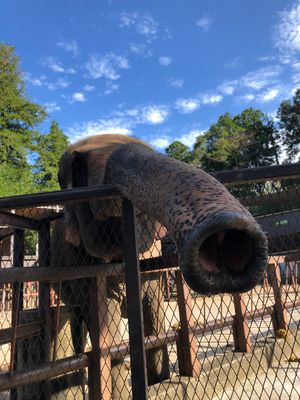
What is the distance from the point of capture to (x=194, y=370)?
4.27m

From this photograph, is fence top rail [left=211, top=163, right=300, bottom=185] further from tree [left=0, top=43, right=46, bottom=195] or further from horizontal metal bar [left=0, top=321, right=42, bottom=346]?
tree [left=0, top=43, right=46, bottom=195]

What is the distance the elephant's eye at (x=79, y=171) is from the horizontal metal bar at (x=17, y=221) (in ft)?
1.77

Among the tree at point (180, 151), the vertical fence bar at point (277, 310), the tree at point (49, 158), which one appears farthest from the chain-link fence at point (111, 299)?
the tree at point (180, 151)

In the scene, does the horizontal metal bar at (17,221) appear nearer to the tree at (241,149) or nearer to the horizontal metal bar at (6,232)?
the horizontal metal bar at (6,232)

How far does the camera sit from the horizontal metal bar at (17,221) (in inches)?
128

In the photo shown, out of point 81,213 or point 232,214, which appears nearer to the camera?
point 232,214

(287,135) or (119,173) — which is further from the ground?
(287,135)

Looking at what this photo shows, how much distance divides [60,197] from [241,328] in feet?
13.0

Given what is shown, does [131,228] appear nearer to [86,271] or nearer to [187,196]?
[187,196]

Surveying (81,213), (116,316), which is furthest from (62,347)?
(81,213)

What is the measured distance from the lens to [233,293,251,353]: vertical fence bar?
525 centimetres

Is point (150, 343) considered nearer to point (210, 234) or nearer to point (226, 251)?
point (226, 251)

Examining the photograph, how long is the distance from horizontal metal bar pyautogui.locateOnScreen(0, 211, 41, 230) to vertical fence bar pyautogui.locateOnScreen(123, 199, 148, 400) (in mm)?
1415

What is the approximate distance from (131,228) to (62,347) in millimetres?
2962
